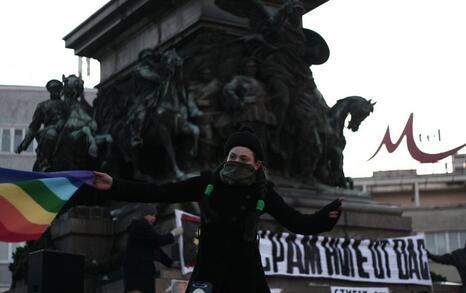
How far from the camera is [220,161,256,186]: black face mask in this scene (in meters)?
6.04

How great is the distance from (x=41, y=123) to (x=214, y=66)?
337 centimetres

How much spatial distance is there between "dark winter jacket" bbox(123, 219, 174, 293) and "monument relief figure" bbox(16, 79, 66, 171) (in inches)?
229

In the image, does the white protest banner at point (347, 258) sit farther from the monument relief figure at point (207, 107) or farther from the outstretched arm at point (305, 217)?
the outstretched arm at point (305, 217)

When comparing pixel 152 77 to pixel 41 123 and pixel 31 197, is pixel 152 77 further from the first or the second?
pixel 31 197

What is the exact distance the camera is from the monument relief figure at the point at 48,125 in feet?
57.5

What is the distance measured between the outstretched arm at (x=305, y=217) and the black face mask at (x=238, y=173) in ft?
0.86

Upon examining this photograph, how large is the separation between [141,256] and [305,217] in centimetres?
601

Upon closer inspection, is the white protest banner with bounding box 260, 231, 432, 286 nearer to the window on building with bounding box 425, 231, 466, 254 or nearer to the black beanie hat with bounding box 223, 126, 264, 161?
the black beanie hat with bounding box 223, 126, 264, 161

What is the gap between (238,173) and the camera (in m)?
6.04

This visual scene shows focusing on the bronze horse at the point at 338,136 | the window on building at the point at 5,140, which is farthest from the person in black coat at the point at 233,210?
the window on building at the point at 5,140

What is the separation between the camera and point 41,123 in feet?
61.3

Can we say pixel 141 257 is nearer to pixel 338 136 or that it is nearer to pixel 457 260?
pixel 457 260

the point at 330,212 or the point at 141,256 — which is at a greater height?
the point at 330,212

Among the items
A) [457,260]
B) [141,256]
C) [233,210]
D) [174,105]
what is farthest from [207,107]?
[233,210]
